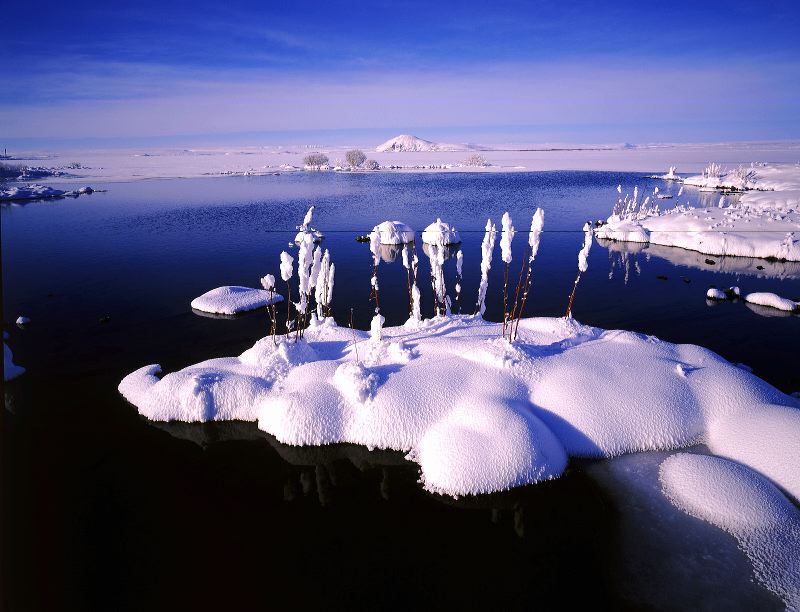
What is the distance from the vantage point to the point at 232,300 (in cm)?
2106

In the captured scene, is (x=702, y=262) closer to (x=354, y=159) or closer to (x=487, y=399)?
(x=487, y=399)

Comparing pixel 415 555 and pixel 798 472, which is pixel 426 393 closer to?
pixel 415 555

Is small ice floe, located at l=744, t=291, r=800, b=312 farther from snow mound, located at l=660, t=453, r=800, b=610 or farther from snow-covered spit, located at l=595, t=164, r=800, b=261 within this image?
snow mound, located at l=660, t=453, r=800, b=610

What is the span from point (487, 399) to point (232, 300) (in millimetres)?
13455

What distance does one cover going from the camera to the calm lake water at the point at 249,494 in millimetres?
8406

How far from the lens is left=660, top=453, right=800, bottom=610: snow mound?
8.20 metres

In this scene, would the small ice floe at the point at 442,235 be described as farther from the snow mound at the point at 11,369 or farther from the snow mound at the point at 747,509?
the snow mound at the point at 747,509

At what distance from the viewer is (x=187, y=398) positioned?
42.3 feet

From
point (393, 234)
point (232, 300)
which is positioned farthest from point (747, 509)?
point (393, 234)

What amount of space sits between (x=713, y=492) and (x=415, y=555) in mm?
5846

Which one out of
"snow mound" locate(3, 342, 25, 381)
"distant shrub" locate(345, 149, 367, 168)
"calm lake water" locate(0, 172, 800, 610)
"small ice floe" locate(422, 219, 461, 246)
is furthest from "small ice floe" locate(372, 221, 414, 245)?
"distant shrub" locate(345, 149, 367, 168)

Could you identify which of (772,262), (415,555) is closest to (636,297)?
(772,262)

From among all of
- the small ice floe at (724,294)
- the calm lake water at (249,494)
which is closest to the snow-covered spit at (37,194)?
the calm lake water at (249,494)

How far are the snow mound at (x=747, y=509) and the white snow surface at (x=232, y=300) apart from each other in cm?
1561
